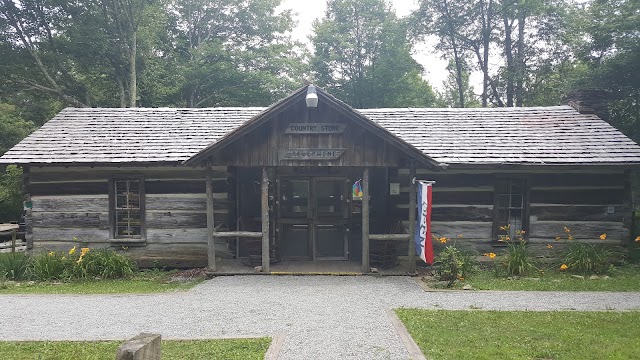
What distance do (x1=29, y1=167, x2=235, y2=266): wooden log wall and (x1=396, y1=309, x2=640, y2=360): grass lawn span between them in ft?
21.7

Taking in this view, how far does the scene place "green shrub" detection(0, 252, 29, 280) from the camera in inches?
428

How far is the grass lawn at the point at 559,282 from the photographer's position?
30.1 feet

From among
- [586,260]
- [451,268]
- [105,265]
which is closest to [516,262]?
[586,260]

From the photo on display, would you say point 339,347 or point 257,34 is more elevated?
point 257,34

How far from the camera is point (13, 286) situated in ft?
33.0

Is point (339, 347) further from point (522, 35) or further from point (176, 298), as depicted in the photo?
point (522, 35)

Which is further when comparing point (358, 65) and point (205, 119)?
point (358, 65)

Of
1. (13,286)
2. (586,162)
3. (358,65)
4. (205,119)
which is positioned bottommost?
(13,286)

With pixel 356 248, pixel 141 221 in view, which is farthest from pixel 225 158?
pixel 356 248

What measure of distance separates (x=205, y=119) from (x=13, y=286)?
272 inches

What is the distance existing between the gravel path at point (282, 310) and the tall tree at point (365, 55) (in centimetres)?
2378

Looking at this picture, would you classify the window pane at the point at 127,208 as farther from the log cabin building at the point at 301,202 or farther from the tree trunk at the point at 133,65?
the tree trunk at the point at 133,65

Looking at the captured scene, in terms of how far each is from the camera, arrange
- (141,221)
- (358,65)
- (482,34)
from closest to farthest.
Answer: (141,221) < (482,34) < (358,65)

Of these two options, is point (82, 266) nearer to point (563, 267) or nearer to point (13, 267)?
point (13, 267)
